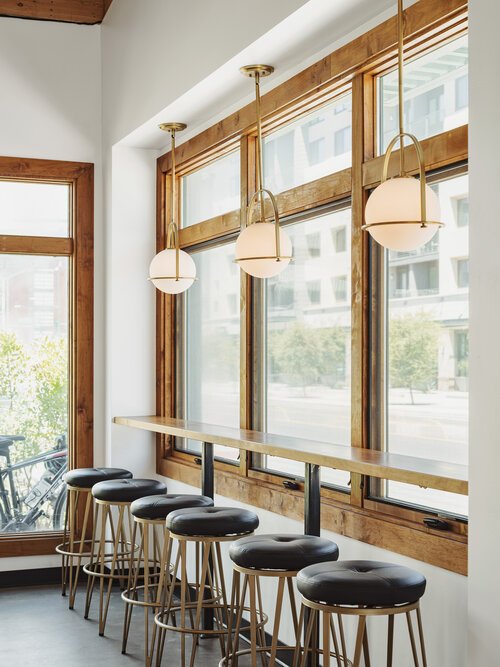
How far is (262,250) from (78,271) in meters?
2.36

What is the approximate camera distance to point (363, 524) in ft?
11.1

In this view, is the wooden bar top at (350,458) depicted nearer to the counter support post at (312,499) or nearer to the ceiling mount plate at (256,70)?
the counter support post at (312,499)

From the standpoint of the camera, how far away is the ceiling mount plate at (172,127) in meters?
5.01

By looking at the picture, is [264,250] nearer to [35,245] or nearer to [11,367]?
[35,245]

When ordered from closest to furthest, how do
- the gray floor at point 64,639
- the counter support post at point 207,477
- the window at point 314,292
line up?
the window at point 314,292
the gray floor at point 64,639
the counter support post at point 207,477

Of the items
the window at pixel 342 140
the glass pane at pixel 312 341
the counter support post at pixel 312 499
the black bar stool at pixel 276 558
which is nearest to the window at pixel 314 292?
the glass pane at pixel 312 341

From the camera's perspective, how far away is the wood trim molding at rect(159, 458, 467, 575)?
2.91 m

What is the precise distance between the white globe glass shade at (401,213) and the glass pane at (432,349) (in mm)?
418

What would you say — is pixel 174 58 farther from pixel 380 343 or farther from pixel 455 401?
pixel 455 401

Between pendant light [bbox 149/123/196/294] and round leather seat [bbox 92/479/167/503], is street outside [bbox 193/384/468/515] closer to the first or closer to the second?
round leather seat [bbox 92/479/167/503]

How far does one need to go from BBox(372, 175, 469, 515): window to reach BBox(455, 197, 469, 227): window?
0.03m

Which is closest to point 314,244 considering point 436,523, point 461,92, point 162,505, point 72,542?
point 461,92

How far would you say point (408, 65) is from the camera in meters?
3.32

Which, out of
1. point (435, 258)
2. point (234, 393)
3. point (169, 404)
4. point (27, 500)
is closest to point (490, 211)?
point (435, 258)
